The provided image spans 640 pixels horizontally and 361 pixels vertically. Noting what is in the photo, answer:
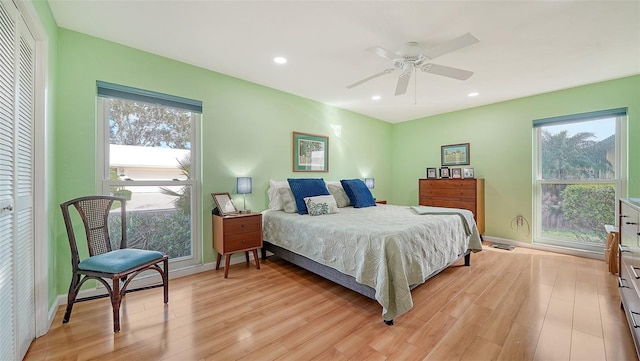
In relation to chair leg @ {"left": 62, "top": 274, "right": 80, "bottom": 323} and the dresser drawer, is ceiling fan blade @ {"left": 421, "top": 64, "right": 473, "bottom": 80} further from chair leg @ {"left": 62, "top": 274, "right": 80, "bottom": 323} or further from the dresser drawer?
chair leg @ {"left": 62, "top": 274, "right": 80, "bottom": 323}

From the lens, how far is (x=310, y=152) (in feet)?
13.5

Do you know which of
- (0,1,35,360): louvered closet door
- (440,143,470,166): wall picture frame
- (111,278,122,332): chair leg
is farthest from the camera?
(440,143,470,166): wall picture frame

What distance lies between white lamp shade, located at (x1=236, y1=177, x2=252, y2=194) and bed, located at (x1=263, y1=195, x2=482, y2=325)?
0.43 m

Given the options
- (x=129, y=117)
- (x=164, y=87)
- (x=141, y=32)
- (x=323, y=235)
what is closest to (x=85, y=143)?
(x=129, y=117)

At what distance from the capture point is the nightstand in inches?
108

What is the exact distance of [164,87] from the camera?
2.72 m

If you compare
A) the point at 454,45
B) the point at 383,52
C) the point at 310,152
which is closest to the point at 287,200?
the point at 310,152

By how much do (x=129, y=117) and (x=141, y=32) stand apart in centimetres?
86

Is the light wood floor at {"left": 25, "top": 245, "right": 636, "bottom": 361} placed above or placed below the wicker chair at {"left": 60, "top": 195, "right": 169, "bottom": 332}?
below

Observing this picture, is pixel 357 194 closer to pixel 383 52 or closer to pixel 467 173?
pixel 383 52

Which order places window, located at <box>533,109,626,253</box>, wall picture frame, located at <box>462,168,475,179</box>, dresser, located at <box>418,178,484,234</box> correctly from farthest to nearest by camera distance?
wall picture frame, located at <box>462,168,475,179</box>
dresser, located at <box>418,178,484,234</box>
window, located at <box>533,109,626,253</box>

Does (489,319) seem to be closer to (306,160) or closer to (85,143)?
(306,160)

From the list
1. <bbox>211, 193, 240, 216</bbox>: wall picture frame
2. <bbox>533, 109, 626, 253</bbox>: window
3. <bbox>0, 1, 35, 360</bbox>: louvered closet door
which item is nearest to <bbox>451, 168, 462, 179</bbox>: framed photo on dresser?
<bbox>533, 109, 626, 253</bbox>: window

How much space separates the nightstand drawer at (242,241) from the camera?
2764 millimetres
